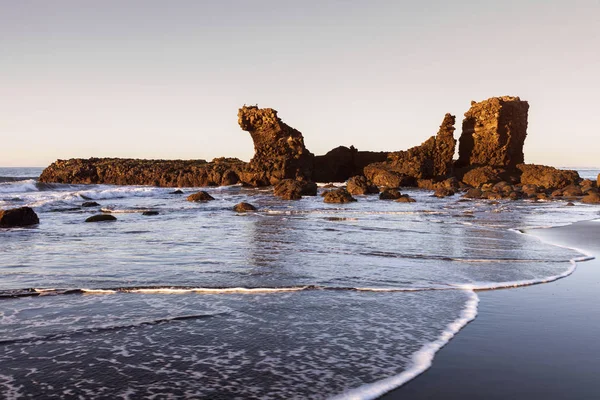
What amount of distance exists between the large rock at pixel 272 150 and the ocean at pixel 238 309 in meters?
49.3

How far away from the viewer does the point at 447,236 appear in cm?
1435

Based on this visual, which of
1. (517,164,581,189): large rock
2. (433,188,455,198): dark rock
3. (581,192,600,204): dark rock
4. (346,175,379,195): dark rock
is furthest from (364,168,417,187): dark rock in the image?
(581,192,600,204): dark rock

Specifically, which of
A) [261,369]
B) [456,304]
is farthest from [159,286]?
[456,304]

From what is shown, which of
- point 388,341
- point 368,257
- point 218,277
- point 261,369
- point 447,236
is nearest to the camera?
point 261,369

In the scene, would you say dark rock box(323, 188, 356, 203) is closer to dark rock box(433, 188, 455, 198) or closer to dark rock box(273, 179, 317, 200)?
dark rock box(273, 179, 317, 200)

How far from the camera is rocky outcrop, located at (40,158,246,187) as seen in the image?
222ft

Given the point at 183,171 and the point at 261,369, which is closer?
the point at 261,369

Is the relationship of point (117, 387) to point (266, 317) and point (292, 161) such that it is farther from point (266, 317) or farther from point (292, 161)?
point (292, 161)

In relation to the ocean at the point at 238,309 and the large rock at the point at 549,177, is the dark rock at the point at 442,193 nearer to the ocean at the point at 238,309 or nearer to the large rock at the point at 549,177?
the large rock at the point at 549,177

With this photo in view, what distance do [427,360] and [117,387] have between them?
107 inches

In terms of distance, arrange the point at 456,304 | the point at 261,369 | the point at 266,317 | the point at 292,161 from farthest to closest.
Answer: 1. the point at 292,161
2. the point at 456,304
3. the point at 266,317
4. the point at 261,369

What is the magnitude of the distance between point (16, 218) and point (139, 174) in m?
59.1

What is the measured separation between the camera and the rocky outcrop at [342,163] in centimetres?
7388

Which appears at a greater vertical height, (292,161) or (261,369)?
(292,161)
